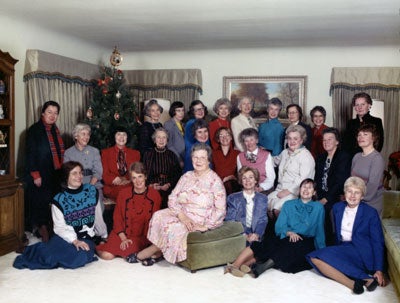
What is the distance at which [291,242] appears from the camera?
4.39m

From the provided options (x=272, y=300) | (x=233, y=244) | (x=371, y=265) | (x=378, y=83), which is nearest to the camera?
(x=272, y=300)

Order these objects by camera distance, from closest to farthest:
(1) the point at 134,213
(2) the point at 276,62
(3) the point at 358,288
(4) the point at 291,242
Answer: (3) the point at 358,288 < (4) the point at 291,242 < (1) the point at 134,213 < (2) the point at 276,62

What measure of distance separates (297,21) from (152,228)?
9.54 ft

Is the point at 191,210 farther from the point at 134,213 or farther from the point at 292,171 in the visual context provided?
the point at 292,171

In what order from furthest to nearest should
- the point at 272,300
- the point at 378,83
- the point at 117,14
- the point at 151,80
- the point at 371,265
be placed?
the point at 151,80
the point at 378,83
the point at 117,14
the point at 371,265
the point at 272,300

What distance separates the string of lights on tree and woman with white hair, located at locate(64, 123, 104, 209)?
84cm

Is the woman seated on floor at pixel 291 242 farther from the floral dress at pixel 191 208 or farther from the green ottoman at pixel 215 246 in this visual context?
the floral dress at pixel 191 208

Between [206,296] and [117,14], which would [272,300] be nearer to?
[206,296]

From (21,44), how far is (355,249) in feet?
15.2

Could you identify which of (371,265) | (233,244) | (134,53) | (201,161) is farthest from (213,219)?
(134,53)

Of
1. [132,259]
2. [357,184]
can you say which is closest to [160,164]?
[132,259]

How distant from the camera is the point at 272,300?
3.60 m

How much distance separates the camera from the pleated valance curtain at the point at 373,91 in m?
7.03

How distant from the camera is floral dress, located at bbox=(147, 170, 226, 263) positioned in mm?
4395
